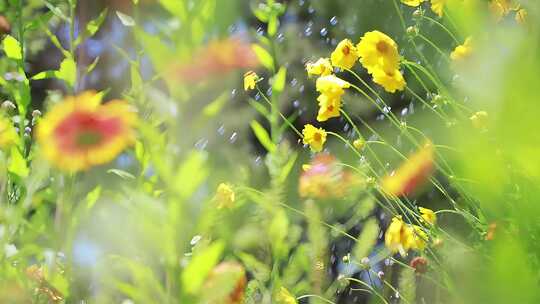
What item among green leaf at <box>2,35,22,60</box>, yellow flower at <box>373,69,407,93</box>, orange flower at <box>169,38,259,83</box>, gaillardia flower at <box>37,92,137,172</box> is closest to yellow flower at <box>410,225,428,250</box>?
yellow flower at <box>373,69,407,93</box>

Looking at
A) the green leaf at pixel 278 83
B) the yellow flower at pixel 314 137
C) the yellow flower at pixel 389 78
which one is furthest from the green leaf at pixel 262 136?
the yellow flower at pixel 314 137

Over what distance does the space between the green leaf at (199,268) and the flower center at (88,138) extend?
0.27 meters

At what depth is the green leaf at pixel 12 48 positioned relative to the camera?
831 mm

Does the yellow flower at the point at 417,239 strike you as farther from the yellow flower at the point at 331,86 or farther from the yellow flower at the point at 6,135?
the yellow flower at the point at 6,135

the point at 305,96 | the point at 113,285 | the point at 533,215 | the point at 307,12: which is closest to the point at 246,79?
the point at 113,285

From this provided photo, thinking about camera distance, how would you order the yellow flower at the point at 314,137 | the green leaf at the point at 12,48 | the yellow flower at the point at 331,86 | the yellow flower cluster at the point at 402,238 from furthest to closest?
1. the yellow flower at the point at 314,137
2. the yellow flower at the point at 331,86
3. the yellow flower cluster at the point at 402,238
4. the green leaf at the point at 12,48

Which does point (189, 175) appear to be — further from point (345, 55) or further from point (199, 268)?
point (345, 55)

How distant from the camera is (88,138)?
0.60 m

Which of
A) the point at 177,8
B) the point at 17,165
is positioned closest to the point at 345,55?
the point at 17,165

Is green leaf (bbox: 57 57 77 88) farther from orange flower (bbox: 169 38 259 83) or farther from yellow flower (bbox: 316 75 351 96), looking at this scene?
yellow flower (bbox: 316 75 351 96)

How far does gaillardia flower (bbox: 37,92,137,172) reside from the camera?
1.85ft

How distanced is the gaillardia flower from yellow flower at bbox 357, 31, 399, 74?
48.5 inches

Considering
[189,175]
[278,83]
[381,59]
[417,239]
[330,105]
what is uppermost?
[189,175]

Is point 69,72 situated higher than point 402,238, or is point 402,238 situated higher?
point 69,72
